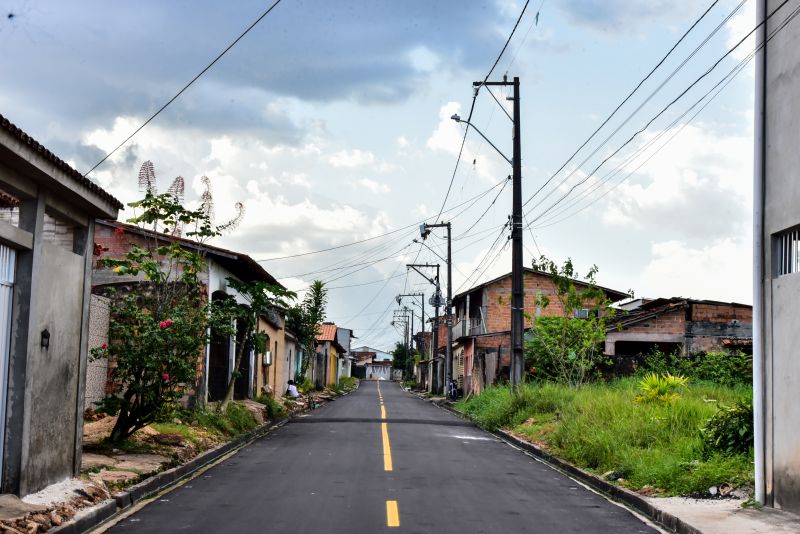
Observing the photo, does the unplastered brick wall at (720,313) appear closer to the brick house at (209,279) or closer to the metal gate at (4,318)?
the brick house at (209,279)

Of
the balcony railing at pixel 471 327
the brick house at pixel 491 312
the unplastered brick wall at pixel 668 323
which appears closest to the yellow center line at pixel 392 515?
the unplastered brick wall at pixel 668 323

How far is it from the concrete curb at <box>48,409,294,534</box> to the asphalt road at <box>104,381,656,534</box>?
0.27m

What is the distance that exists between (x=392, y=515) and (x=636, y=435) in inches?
242

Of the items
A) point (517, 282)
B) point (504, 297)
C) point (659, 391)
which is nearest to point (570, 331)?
point (517, 282)

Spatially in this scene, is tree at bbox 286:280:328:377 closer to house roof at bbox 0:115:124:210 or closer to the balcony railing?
the balcony railing

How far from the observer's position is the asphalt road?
8.87 m

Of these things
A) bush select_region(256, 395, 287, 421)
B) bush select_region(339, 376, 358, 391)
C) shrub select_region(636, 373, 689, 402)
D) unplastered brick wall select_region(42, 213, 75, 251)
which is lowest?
bush select_region(339, 376, 358, 391)

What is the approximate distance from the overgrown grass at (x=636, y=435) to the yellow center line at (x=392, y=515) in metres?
3.66

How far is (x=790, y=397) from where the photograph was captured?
9.43 meters

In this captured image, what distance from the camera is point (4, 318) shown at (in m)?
8.88

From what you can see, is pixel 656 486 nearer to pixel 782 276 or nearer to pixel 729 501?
pixel 729 501

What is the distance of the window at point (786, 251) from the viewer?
965 cm

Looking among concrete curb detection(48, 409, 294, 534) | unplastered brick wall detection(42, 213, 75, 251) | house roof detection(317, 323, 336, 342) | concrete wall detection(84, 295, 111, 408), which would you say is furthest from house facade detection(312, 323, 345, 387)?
concrete curb detection(48, 409, 294, 534)

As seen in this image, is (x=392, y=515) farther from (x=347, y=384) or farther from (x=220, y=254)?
(x=347, y=384)
